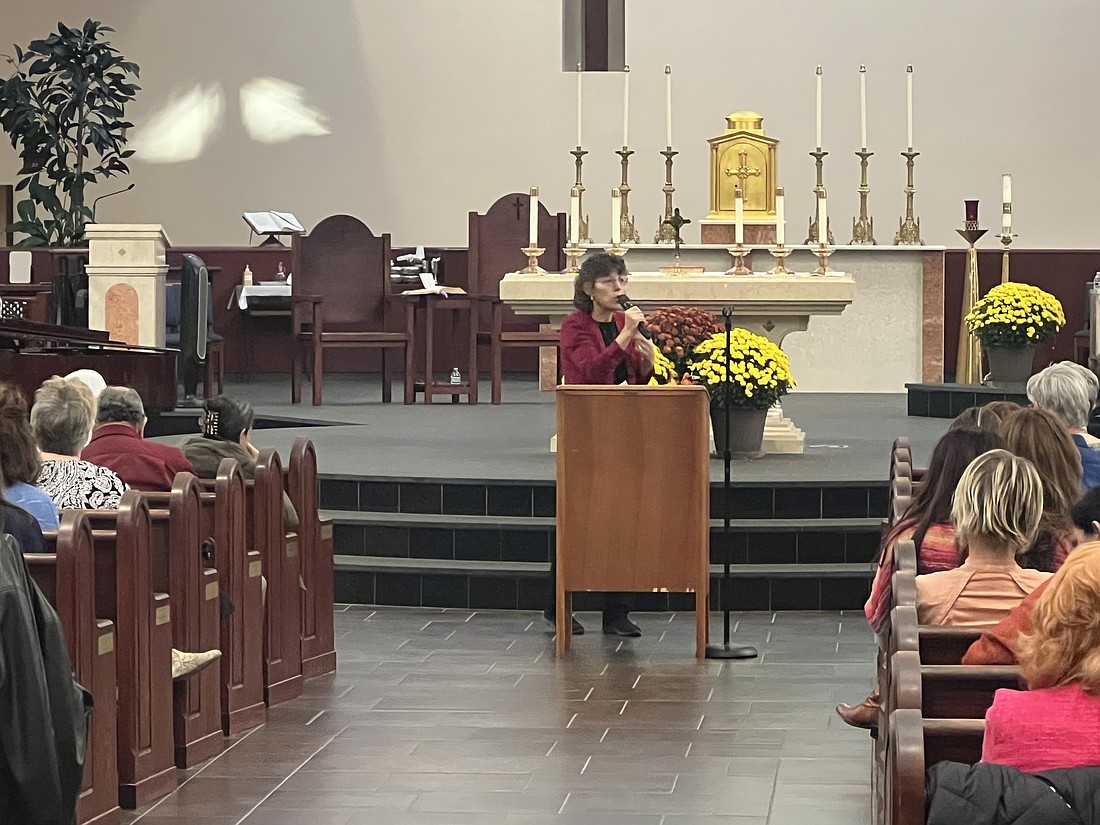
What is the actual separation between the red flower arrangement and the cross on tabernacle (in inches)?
156

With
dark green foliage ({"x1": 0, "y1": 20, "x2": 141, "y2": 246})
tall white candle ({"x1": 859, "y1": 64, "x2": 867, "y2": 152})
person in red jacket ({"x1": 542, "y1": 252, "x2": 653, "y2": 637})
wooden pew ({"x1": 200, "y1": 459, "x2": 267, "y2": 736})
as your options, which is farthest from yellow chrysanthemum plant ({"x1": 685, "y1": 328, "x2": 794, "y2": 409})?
dark green foliage ({"x1": 0, "y1": 20, "x2": 141, "y2": 246})

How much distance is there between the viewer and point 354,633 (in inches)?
250

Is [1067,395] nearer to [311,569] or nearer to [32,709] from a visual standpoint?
[311,569]

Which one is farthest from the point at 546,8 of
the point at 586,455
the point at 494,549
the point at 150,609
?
the point at 150,609

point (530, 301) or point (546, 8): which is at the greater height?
point (546, 8)

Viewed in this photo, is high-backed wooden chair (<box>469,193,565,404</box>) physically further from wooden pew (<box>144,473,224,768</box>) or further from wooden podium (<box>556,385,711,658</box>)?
wooden pew (<box>144,473,224,768</box>)

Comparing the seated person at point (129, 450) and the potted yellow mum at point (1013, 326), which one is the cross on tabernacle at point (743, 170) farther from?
the seated person at point (129, 450)

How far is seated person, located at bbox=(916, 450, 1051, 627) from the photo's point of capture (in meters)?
3.52

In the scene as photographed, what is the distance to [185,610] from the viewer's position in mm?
4578

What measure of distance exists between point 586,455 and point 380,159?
905 cm

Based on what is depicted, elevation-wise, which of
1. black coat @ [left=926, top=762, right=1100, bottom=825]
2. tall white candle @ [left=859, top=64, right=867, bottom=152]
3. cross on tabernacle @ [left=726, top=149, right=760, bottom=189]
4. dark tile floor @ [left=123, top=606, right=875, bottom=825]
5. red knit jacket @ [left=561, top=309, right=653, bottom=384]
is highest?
tall white candle @ [left=859, top=64, right=867, bottom=152]

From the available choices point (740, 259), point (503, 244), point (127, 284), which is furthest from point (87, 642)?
point (503, 244)

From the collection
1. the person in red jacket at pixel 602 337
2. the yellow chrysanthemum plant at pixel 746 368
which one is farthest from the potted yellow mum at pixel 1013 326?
the person in red jacket at pixel 602 337

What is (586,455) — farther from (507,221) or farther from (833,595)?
(507,221)
